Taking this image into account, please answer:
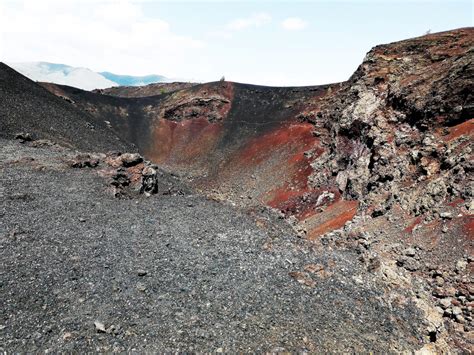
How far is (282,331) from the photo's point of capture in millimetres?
10180

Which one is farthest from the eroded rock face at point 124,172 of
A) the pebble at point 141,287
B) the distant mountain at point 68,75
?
the distant mountain at point 68,75

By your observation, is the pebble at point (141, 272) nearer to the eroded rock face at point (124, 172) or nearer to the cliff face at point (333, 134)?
the eroded rock face at point (124, 172)

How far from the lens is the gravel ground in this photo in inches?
375

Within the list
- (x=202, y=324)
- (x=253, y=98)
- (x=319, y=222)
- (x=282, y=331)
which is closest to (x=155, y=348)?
(x=202, y=324)

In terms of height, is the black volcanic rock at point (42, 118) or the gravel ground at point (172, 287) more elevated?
the black volcanic rock at point (42, 118)

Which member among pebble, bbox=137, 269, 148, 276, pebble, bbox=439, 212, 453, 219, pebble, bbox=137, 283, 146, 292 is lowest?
pebble, bbox=137, 283, 146, 292

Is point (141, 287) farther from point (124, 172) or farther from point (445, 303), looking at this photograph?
point (124, 172)

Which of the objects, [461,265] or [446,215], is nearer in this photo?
[461,265]

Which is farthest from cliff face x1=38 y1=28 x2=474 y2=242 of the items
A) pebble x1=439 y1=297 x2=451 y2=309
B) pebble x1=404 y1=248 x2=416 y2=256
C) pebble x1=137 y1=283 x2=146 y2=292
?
pebble x1=137 y1=283 x2=146 y2=292

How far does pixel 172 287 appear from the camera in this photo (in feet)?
38.2

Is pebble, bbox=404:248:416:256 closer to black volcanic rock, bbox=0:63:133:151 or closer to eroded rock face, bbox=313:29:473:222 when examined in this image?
eroded rock face, bbox=313:29:473:222

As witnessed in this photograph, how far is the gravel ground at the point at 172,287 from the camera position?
375 inches

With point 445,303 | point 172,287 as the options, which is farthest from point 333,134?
point 172,287

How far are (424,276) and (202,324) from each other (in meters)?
10.7
